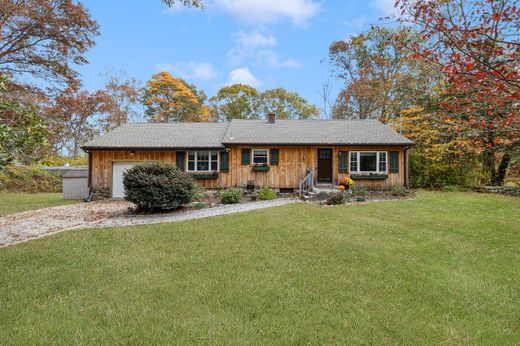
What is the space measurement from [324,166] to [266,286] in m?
11.7

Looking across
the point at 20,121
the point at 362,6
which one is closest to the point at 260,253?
the point at 20,121

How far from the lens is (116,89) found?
2784 cm

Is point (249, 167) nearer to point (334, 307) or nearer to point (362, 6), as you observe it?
point (362, 6)

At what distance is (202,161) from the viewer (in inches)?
563

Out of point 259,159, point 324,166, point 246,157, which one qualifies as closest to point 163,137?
point 246,157

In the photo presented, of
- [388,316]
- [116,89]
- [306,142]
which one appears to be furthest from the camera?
[116,89]

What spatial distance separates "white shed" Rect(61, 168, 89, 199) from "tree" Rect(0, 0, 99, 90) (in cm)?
507

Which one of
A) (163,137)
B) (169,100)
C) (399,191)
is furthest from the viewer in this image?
(169,100)

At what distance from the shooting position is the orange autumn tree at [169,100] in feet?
92.1

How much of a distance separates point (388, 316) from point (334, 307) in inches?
22.0

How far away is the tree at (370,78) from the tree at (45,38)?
1848cm

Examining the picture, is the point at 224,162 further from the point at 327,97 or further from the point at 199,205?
the point at 327,97

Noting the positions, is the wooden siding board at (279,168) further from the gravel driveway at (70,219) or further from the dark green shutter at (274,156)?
the gravel driveway at (70,219)

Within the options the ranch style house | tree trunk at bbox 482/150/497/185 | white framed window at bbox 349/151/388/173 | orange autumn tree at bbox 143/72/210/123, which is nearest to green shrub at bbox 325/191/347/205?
the ranch style house
